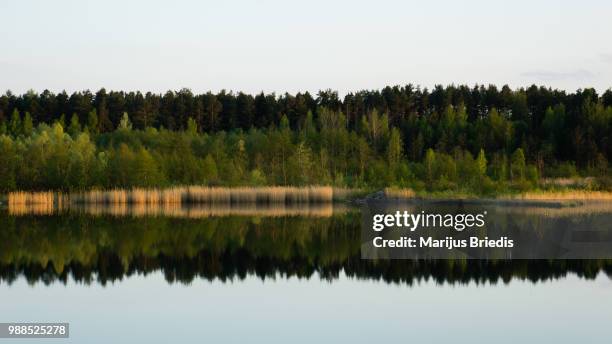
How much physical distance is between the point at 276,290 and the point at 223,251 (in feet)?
23.5

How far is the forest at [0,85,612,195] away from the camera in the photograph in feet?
176

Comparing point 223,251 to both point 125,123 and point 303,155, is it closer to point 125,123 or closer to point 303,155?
point 303,155

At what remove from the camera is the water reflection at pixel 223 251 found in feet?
70.5

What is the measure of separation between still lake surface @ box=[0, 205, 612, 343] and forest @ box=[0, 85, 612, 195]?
23.1m

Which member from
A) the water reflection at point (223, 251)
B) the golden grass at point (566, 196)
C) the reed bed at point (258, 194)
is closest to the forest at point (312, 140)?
the golden grass at point (566, 196)

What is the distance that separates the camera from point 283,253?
2589 centimetres

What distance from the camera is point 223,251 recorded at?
1030 inches

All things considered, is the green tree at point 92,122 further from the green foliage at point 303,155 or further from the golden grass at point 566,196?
the golden grass at point 566,196

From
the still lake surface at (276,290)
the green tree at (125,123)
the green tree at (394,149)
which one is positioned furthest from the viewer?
the green tree at (125,123)

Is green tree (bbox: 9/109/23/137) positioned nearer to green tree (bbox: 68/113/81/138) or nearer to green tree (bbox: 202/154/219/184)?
green tree (bbox: 68/113/81/138)

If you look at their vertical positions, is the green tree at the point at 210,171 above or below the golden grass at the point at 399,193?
above

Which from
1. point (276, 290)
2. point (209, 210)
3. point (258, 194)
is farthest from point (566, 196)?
point (276, 290)

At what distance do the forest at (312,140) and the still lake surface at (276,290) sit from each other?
23.1 meters

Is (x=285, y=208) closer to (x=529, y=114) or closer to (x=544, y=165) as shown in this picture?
(x=544, y=165)
